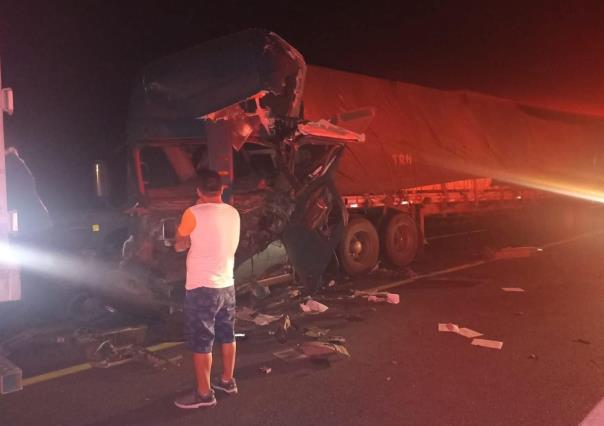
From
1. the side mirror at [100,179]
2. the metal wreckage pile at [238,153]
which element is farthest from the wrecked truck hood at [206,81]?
the side mirror at [100,179]

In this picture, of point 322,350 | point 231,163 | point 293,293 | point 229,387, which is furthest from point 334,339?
point 231,163

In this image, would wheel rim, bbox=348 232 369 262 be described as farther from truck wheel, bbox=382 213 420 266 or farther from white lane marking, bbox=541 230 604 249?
white lane marking, bbox=541 230 604 249

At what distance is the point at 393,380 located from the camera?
4.61m

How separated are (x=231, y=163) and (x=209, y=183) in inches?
90.4

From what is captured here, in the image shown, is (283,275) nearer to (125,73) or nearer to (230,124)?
(230,124)

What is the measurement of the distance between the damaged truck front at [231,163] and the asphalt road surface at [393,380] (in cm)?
83

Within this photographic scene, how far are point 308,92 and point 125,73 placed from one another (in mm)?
2905

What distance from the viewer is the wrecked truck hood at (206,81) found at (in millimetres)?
5938

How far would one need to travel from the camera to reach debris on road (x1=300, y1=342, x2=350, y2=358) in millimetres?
5223

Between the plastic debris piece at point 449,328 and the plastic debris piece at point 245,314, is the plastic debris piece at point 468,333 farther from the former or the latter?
the plastic debris piece at point 245,314

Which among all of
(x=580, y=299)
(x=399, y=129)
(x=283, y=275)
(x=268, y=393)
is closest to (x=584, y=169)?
(x=399, y=129)

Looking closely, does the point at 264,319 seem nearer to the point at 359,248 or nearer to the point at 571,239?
the point at 359,248

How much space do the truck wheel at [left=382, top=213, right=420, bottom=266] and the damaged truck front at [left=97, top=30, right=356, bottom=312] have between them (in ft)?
9.06

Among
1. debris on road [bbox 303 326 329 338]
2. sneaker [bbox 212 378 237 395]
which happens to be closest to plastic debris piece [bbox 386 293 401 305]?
debris on road [bbox 303 326 329 338]
